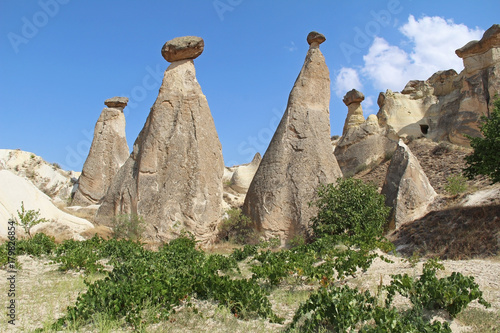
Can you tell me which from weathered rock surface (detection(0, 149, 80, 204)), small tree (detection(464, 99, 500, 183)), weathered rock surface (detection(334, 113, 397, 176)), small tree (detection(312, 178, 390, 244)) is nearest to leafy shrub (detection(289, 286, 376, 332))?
small tree (detection(312, 178, 390, 244))

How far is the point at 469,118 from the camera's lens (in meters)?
16.2

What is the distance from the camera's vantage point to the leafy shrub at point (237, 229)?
9.84m

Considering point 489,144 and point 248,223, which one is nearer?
point 489,144

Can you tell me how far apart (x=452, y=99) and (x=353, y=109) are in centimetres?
449

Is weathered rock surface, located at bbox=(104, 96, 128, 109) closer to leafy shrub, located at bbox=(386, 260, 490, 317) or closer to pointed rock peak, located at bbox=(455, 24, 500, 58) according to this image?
pointed rock peak, located at bbox=(455, 24, 500, 58)

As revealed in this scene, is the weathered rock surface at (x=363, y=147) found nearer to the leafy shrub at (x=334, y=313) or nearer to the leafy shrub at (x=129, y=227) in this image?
the leafy shrub at (x=129, y=227)

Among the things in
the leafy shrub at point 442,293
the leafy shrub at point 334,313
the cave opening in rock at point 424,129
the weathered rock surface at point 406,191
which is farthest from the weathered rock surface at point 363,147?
the leafy shrub at point 334,313

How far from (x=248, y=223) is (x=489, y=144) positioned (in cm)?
537

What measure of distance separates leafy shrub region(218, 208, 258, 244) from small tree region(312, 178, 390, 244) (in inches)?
63.7

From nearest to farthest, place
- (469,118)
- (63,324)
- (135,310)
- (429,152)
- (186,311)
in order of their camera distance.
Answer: (63,324) → (135,310) → (186,311) → (429,152) → (469,118)

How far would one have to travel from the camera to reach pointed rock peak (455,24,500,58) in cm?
1605

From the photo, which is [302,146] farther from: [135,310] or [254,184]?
[135,310]

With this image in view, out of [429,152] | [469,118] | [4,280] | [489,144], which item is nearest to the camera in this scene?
[4,280]

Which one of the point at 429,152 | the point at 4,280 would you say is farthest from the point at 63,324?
the point at 429,152
